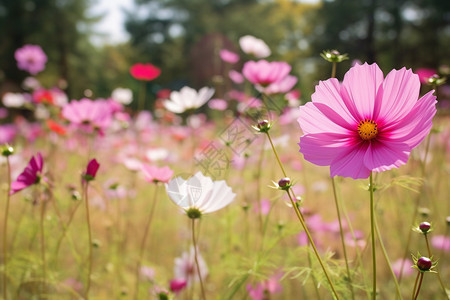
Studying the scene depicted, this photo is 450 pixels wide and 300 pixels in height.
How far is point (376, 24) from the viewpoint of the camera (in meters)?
9.42

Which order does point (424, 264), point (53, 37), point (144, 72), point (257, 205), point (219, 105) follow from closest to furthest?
point (424, 264), point (257, 205), point (219, 105), point (144, 72), point (53, 37)

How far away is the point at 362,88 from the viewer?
38 cm

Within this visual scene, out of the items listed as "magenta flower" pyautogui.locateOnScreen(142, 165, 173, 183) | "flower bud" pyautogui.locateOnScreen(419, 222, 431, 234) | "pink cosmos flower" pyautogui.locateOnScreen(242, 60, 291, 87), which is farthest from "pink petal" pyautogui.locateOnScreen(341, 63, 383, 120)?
"pink cosmos flower" pyautogui.locateOnScreen(242, 60, 291, 87)

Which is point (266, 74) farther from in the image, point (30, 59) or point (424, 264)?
point (30, 59)

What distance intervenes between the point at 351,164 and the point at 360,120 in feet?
0.22

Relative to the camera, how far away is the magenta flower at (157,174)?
57cm

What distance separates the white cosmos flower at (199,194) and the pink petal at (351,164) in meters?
0.13

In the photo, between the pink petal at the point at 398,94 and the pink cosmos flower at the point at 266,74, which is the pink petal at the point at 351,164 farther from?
the pink cosmos flower at the point at 266,74

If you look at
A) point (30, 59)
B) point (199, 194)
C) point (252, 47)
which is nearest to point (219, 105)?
point (252, 47)

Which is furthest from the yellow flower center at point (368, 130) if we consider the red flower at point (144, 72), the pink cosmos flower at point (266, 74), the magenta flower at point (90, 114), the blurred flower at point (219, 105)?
the red flower at point (144, 72)

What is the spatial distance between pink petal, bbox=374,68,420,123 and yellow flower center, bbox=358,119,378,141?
1 centimetres

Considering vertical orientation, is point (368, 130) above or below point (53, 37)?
below

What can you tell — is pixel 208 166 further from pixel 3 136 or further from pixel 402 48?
pixel 402 48

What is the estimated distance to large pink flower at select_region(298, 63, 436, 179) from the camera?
353 millimetres
